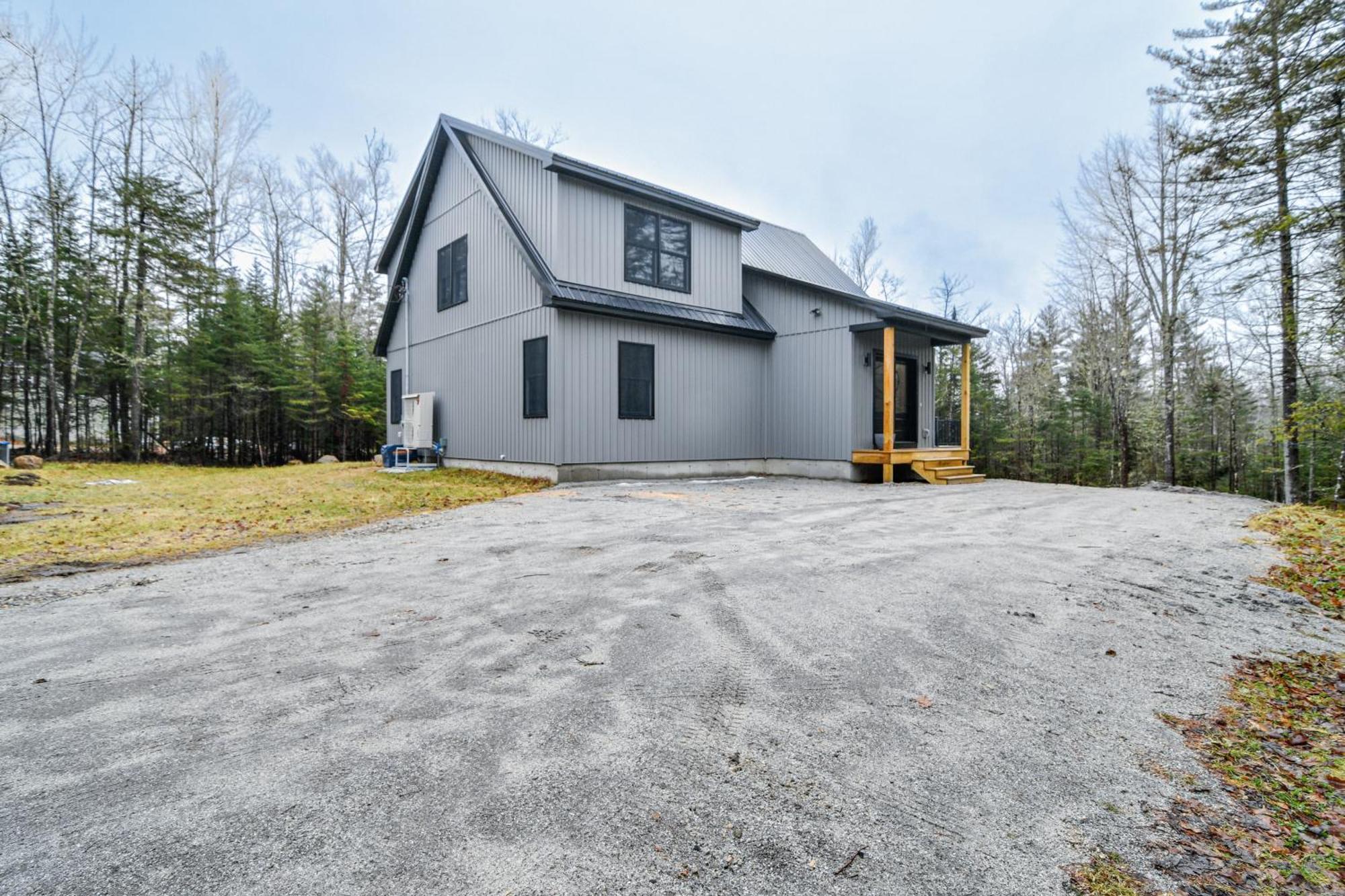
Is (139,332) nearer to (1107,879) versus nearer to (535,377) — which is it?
(535,377)

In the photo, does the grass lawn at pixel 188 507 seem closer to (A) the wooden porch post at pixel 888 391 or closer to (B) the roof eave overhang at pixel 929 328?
(A) the wooden porch post at pixel 888 391

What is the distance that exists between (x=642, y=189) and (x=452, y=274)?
4.77 meters

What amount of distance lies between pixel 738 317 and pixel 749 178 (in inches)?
739

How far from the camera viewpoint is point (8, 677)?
2484 mm

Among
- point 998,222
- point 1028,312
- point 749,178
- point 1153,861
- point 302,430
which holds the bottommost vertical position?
point 1153,861

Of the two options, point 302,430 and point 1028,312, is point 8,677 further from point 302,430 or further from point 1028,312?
point 1028,312

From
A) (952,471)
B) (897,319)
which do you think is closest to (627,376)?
(897,319)

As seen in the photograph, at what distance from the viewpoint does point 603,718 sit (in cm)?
215

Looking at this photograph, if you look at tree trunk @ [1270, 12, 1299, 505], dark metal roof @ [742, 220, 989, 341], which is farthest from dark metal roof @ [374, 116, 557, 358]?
tree trunk @ [1270, 12, 1299, 505]

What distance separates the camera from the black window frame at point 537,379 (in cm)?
986

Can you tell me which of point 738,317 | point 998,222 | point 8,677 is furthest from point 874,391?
point 998,222

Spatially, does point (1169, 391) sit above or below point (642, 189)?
below

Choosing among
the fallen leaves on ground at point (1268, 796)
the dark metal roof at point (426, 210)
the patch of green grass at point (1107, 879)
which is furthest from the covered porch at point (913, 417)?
the patch of green grass at point (1107, 879)

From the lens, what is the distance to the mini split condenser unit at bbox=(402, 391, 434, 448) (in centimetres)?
1282
